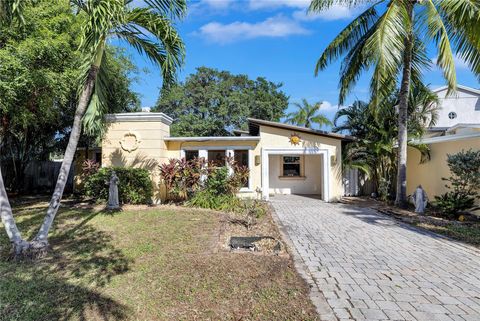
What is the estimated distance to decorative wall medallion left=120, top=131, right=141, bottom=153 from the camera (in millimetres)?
12914

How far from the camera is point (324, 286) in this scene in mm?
4531

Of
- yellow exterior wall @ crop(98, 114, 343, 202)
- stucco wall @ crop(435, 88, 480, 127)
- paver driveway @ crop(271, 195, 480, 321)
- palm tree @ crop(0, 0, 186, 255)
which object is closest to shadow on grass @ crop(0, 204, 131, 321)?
palm tree @ crop(0, 0, 186, 255)

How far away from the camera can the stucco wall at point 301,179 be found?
17.4 meters

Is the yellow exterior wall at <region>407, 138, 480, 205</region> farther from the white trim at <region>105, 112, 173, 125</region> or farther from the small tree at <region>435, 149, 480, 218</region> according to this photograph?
the white trim at <region>105, 112, 173, 125</region>

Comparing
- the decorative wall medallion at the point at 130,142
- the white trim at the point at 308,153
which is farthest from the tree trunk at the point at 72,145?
the white trim at the point at 308,153

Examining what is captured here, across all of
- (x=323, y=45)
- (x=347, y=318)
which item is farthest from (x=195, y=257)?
(x=323, y=45)

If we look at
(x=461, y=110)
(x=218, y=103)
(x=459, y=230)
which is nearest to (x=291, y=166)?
(x=459, y=230)

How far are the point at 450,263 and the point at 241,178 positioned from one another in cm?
781

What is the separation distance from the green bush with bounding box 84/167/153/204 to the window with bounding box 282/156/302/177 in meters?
8.54

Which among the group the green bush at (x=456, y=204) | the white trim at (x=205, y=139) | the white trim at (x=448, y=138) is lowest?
the green bush at (x=456, y=204)

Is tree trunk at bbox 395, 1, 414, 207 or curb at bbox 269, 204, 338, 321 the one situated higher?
tree trunk at bbox 395, 1, 414, 207

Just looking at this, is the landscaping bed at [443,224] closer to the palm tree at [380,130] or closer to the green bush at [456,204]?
the green bush at [456,204]

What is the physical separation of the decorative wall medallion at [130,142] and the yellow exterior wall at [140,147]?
0.14 ft

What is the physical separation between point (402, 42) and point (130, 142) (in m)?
11.2
